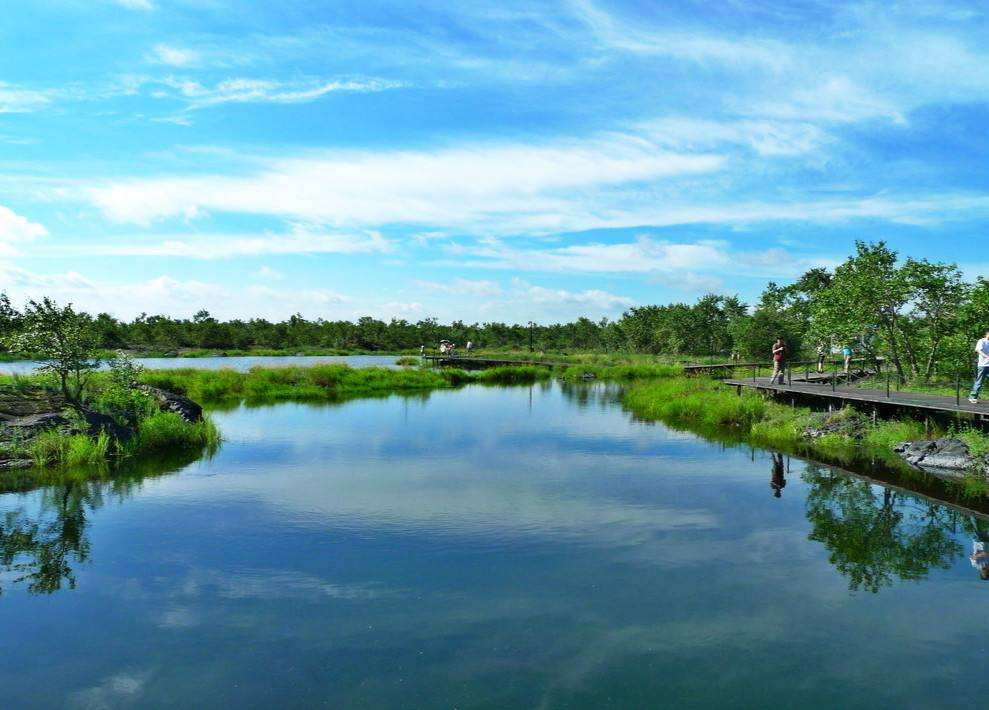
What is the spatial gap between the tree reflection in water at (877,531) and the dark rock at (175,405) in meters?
23.8

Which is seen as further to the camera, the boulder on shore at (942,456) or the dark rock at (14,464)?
the boulder on shore at (942,456)

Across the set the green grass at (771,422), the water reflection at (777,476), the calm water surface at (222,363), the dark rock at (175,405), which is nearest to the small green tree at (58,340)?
the dark rock at (175,405)

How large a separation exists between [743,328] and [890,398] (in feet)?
137

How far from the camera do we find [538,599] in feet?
36.8

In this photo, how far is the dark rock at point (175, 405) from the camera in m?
27.8

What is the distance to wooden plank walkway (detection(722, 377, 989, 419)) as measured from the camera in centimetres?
2336

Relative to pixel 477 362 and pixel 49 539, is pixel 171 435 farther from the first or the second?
pixel 477 362

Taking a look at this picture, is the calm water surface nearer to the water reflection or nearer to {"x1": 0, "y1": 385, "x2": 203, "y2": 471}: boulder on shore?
{"x1": 0, "y1": 385, "x2": 203, "y2": 471}: boulder on shore

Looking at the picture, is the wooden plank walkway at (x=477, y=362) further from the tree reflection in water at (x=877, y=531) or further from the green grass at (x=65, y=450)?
the tree reflection in water at (x=877, y=531)

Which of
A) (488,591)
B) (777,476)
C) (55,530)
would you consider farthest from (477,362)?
(488,591)

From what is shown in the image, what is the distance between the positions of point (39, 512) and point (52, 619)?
7452mm

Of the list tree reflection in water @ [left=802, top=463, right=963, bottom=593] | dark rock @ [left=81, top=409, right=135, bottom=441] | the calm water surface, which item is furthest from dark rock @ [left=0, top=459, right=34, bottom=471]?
the calm water surface

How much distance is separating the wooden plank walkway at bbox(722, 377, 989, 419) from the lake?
630 centimetres

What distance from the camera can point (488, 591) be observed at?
11.6m
